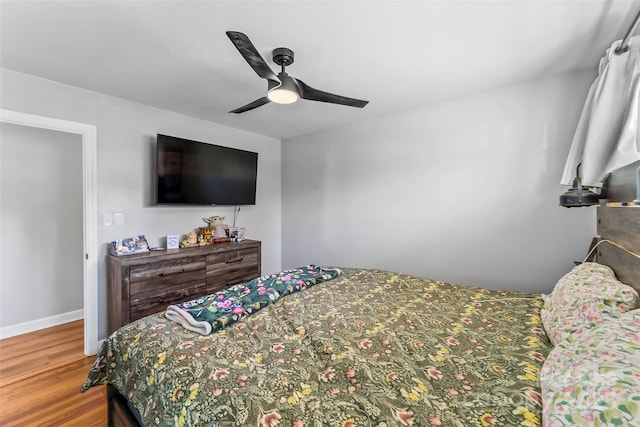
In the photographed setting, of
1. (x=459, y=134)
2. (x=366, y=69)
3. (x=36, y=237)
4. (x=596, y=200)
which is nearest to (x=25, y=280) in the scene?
(x=36, y=237)

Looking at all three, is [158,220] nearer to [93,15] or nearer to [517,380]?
[93,15]

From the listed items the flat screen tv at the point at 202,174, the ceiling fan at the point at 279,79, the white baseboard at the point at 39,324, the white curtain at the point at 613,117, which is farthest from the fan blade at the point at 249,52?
the white baseboard at the point at 39,324

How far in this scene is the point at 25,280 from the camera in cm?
298

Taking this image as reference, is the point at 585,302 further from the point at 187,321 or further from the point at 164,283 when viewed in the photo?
the point at 164,283

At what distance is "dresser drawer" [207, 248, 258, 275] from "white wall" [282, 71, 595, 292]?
3.08 feet

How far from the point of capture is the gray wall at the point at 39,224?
287cm

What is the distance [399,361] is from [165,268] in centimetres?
234

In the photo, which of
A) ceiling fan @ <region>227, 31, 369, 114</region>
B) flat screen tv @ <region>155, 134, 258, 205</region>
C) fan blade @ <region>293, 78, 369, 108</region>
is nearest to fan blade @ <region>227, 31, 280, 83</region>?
ceiling fan @ <region>227, 31, 369, 114</region>

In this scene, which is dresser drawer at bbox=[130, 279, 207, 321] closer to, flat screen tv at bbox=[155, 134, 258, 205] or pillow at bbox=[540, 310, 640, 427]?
flat screen tv at bbox=[155, 134, 258, 205]

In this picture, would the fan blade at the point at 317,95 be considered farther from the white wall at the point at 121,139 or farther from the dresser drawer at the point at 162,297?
the dresser drawer at the point at 162,297

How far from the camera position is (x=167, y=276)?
261 cm

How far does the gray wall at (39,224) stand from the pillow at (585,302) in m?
4.51

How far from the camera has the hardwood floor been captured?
174 centimetres

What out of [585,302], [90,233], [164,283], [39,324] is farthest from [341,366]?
[39,324]
